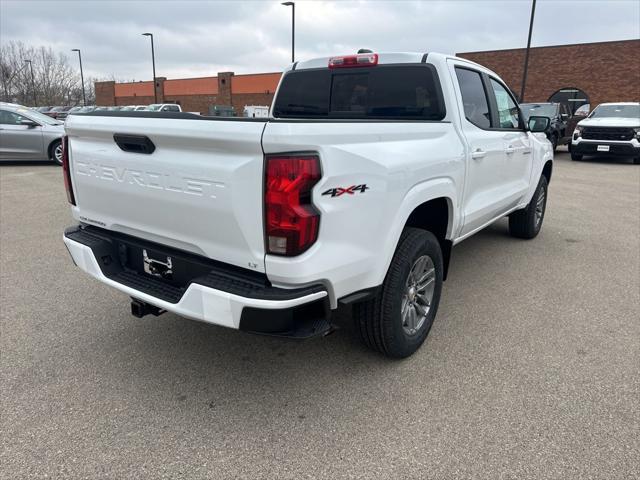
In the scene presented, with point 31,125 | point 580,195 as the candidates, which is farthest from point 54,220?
point 580,195

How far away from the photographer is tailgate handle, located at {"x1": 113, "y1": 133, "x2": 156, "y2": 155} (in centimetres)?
248

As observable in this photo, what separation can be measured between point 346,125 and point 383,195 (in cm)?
42

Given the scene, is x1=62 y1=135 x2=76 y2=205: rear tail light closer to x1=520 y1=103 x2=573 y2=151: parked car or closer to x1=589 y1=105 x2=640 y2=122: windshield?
x1=520 y1=103 x2=573 y2=151: parked car

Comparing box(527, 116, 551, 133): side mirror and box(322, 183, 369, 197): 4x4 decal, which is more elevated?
box(527, 116, 551, 133): side mirror

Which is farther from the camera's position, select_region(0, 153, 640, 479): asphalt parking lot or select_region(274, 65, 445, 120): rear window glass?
select_region(274, 65, 445, 120): rear window glass

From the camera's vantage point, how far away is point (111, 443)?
236 centimetres

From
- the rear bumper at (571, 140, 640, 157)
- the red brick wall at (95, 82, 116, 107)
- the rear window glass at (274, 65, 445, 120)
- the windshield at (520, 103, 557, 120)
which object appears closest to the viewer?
the rear window glass at (274, 65, 445, 120)

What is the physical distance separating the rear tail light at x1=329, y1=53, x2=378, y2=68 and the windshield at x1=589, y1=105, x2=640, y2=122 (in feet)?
48.5

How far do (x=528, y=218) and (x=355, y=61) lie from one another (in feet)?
10.9

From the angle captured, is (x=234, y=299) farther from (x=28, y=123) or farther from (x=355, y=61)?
(x=28, y=123)

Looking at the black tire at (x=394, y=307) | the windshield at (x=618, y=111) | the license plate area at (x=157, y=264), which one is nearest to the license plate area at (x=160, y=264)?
the license plate area at (x=157, y=264)

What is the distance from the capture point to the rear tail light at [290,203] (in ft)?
6.79

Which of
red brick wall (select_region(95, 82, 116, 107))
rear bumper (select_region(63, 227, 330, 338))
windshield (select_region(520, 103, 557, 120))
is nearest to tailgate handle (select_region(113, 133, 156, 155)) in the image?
rear bumper (select_region(63, 227, 330, 338))

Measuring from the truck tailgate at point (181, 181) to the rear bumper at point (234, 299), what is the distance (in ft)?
0.24
